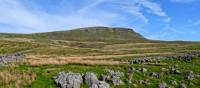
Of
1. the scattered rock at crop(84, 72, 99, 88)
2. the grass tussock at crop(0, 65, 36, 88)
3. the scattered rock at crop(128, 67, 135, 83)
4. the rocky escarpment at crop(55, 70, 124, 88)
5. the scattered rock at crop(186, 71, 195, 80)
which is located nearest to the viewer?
the grass tussock at crop(0, 65, 36, 88)

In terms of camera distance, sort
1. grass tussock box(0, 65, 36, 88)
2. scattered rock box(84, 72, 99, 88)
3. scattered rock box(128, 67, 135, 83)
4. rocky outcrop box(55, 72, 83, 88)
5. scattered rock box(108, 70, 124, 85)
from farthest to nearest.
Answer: scattered rock box(128, 67, 135, 83), scattered rock box(108, 70, 124, 85), scattered rock box(84, 72, 99, 88), rocky outcrop box(55, 72, 83, 88), grass tussock box(0, 65, 36, 88)

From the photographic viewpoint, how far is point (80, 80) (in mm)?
40625

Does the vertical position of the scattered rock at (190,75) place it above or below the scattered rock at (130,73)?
below

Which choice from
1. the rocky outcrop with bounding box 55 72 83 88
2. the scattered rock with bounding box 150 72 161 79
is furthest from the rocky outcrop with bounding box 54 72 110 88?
the scattered rock with bounding box 150 72 161 79

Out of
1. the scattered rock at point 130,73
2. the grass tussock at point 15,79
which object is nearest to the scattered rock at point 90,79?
the scattered rock at point 130,73

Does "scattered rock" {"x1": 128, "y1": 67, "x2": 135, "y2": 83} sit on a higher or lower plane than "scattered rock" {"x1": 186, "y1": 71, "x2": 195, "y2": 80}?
higher

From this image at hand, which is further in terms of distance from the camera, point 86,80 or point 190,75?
point 190,75

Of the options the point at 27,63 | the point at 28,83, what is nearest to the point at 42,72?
the point at 28,83

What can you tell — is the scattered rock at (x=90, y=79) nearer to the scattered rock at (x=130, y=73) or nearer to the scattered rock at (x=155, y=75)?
the scattered rock at (x=130, y=73)

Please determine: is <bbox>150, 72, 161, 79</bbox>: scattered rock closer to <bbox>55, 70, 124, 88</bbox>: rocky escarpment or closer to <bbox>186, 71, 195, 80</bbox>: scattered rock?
<bbox>186, 71, 195, 80</bbox>: scattered rock

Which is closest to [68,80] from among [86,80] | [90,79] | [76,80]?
[76,80]

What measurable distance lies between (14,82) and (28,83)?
1476 mm

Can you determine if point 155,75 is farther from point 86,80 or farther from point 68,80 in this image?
point 68,80

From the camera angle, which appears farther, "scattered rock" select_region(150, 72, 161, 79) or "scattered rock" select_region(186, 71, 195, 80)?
"scattered rock" select_region(186, 71, 195, 80)
